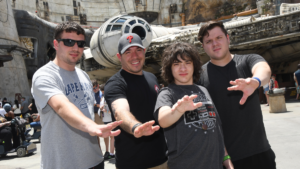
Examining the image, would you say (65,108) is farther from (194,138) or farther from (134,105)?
(194,138)

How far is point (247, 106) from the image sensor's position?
2.47 m

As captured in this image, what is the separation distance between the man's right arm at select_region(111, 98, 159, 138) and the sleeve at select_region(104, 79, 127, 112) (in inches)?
2.3

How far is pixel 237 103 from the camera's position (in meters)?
2.47

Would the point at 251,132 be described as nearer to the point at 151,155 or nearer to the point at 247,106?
the point at 247,106

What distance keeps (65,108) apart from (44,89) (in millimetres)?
342

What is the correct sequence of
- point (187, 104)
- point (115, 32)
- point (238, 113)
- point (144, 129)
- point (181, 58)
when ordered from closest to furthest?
1. point (187, 104)
2. point (144, 129)
3. point (181, 58)
4. point (238, 113)
5. point (115, 32)

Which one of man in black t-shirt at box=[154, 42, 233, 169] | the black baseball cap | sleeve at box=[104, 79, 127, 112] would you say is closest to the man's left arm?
man in black t-shirt at box=[154, 42, 233, 169]

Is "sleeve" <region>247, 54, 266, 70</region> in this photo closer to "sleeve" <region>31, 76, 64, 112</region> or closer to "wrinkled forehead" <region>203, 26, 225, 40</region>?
"wrinkled forehead" <region>203, 26, 225, 40</region>

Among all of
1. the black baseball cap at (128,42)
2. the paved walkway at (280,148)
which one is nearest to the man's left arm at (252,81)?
the black baseball cap at (128,42)

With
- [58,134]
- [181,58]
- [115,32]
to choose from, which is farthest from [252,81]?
[115,32]

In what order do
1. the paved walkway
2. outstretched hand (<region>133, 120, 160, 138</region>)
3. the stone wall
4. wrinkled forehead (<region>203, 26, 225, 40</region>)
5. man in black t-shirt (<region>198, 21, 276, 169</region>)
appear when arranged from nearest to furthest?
outstretched hand (<region>133, 120, 160, 138</region>) → man in black t-shirt (<region>198, 21, 276, 169</region>) → wrinkled forehead (<region>203, 26, 225, 40</region>) → the paved walkway → the stone wall

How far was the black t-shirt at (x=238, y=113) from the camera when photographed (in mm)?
2398

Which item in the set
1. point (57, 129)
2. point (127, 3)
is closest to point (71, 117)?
point (57, 129)

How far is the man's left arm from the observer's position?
1.97 meters
